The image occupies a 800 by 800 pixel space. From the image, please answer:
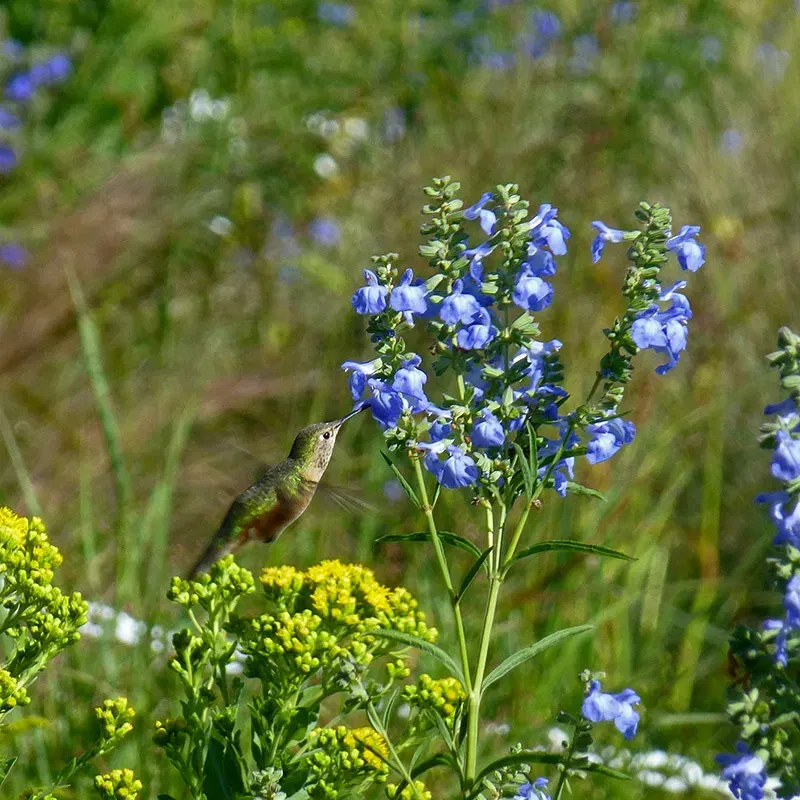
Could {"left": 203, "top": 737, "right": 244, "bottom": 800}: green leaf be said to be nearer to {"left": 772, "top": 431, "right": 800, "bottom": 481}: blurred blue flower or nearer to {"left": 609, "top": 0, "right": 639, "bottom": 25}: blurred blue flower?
{"left": 772, "top": 431, "right": 800, "bottom": 481}: blurred blue flower

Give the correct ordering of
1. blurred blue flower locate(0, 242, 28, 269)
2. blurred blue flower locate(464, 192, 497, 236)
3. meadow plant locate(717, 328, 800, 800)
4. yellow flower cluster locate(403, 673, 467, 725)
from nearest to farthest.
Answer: meadow plant locate(717, 328, 800, 800), blurred blue flower locate(464, 192, 497, 236), yellow flower cluster locate(403, 673, 467, 725), blurred blue flower locate(0, 242, 28, 269)

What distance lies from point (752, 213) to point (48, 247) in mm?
3486

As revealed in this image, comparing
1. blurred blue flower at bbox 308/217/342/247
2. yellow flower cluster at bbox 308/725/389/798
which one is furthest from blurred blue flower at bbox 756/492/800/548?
blurred blue flower at bbox 308/217/342/247

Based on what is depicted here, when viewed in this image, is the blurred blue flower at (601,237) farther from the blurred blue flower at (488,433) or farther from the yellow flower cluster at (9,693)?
the yellow flower cluster at (9,693)

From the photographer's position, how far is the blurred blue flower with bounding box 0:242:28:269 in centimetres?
608

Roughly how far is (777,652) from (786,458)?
0.28 meters

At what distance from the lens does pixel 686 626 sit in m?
4.82

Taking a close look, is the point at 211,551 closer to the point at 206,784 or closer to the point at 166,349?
the point at 206,784

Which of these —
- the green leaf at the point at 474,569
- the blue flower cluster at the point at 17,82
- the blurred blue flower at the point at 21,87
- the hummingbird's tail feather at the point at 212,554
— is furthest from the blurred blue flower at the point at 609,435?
the blurred blue flower at the point at 21,87

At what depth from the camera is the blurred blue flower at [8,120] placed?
6879mm

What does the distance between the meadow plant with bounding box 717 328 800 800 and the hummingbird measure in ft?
3.79

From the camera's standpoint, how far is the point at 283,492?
2.85 meters

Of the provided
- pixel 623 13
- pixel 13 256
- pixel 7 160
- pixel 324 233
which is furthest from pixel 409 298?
pixel 7 160

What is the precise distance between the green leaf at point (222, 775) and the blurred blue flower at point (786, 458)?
1003 millimetres
